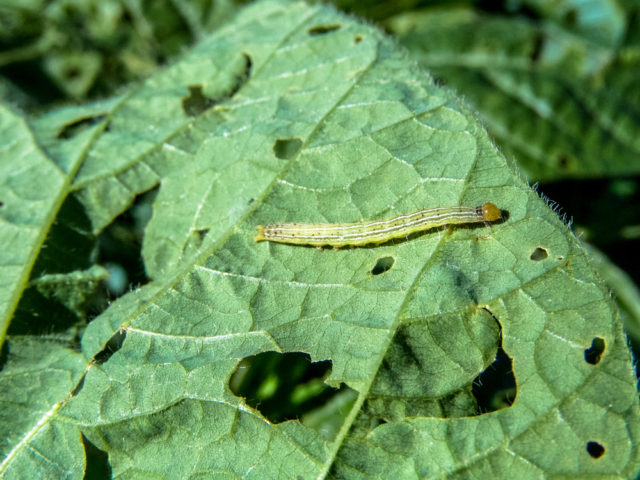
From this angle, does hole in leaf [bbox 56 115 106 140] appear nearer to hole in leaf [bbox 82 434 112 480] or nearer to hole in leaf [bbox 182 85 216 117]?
hole in leaf [bbox 182 85 216 117]

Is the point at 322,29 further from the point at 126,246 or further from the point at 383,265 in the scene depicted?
the point at 126,246

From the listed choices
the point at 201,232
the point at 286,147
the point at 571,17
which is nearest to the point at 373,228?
the point at 286,147

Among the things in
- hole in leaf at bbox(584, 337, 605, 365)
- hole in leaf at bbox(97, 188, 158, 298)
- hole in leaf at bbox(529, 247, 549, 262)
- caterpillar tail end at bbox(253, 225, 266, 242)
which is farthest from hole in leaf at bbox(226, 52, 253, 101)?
hole in leaf at bbox(584, 337, 605, 365)

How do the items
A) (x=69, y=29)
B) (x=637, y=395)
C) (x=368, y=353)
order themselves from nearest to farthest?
(x=637, y=395)
(x=368, y=353)
(x=69, y=29)

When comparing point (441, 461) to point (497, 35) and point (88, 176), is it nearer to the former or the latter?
point (88, 176)

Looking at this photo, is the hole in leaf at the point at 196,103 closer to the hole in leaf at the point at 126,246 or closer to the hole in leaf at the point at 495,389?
the hole in leaf at the point at 126,246

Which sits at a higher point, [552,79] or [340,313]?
[340,313]

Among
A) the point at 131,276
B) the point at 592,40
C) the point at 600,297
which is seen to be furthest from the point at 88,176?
the point at 592,40
